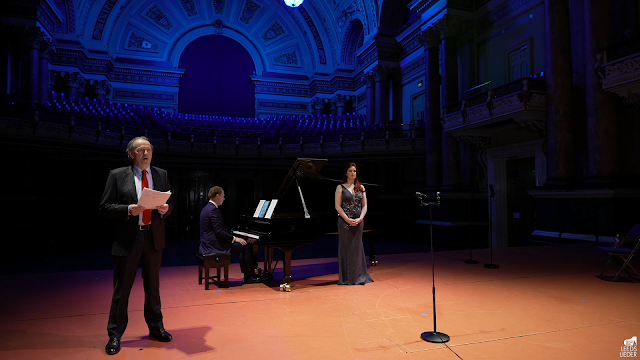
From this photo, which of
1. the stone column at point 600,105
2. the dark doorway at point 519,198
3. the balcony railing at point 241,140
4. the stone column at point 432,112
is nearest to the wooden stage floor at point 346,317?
the stone column at point 600,105

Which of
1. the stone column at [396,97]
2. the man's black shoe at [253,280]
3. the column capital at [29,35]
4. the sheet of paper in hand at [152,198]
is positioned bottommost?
the man's black shoe at [253,280]

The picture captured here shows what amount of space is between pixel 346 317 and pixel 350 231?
1.43 m

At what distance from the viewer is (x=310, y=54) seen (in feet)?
72.3

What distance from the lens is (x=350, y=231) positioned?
459cm

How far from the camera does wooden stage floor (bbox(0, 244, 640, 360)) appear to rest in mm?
2553

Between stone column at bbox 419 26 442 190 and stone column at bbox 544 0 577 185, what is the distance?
156 inches

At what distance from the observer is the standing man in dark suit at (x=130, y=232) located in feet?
8.15

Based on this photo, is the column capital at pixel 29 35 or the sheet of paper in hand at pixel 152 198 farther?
the column capital at pixel 29 35

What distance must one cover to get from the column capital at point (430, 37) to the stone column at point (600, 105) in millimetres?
4839

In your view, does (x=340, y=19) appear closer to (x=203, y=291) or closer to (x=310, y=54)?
(x=310, y=54)

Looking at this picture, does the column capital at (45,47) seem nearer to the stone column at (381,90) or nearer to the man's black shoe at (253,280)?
the stone column at (381,90)

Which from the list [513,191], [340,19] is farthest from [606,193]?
[340,19]

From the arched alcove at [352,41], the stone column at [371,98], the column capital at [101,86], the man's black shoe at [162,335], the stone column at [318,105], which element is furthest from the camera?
the stone column at [318,105]

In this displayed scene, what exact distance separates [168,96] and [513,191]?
16.9m
